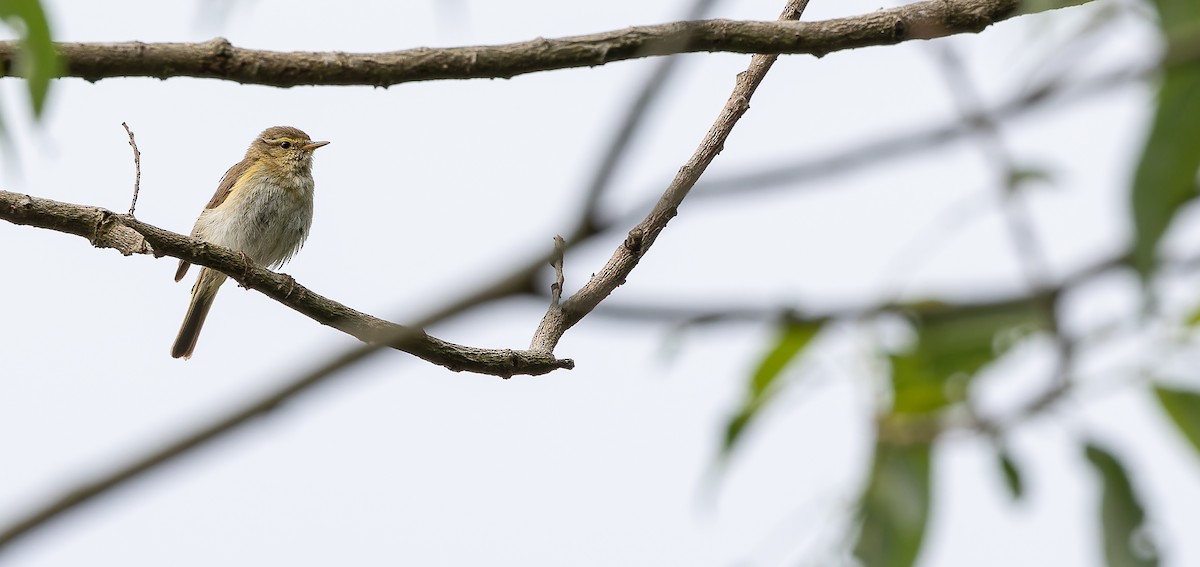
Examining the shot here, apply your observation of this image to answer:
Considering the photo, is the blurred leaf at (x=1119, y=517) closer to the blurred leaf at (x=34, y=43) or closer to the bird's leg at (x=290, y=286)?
the bird's leg at (x=290, y=286)

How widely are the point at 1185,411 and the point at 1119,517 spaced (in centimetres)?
30

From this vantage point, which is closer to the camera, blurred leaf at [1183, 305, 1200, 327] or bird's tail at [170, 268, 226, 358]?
blurred leaf at [1183, 305, 1200, 327]

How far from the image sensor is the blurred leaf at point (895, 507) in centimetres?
306

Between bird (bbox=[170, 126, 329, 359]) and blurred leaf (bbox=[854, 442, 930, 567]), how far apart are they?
6.27m

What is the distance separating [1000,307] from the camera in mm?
1698

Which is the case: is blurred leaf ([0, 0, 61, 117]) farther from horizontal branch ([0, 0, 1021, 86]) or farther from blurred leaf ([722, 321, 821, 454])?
blurred leaf ([722, 321, 821, 454])

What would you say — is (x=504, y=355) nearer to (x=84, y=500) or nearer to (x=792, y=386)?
(x=792, y=386)

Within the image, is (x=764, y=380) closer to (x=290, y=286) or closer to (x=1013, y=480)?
(x=1013, y=480)

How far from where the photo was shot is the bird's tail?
351 inches

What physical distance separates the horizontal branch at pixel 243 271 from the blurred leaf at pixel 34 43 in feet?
3.43

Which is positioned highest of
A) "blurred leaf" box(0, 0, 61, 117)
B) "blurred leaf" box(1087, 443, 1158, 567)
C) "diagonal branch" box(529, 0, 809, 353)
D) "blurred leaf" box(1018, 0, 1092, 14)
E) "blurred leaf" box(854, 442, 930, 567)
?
"blurred leaf" box(0, 0, 61, 117)

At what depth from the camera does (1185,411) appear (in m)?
2.94

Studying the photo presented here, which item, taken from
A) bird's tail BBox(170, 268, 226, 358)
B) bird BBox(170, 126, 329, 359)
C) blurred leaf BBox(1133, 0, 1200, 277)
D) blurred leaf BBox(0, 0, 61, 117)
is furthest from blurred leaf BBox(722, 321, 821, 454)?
bird's tail BBox(170, 268, 226, 358)

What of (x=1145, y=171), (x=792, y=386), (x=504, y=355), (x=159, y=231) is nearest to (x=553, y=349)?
(x=504, y=355)
